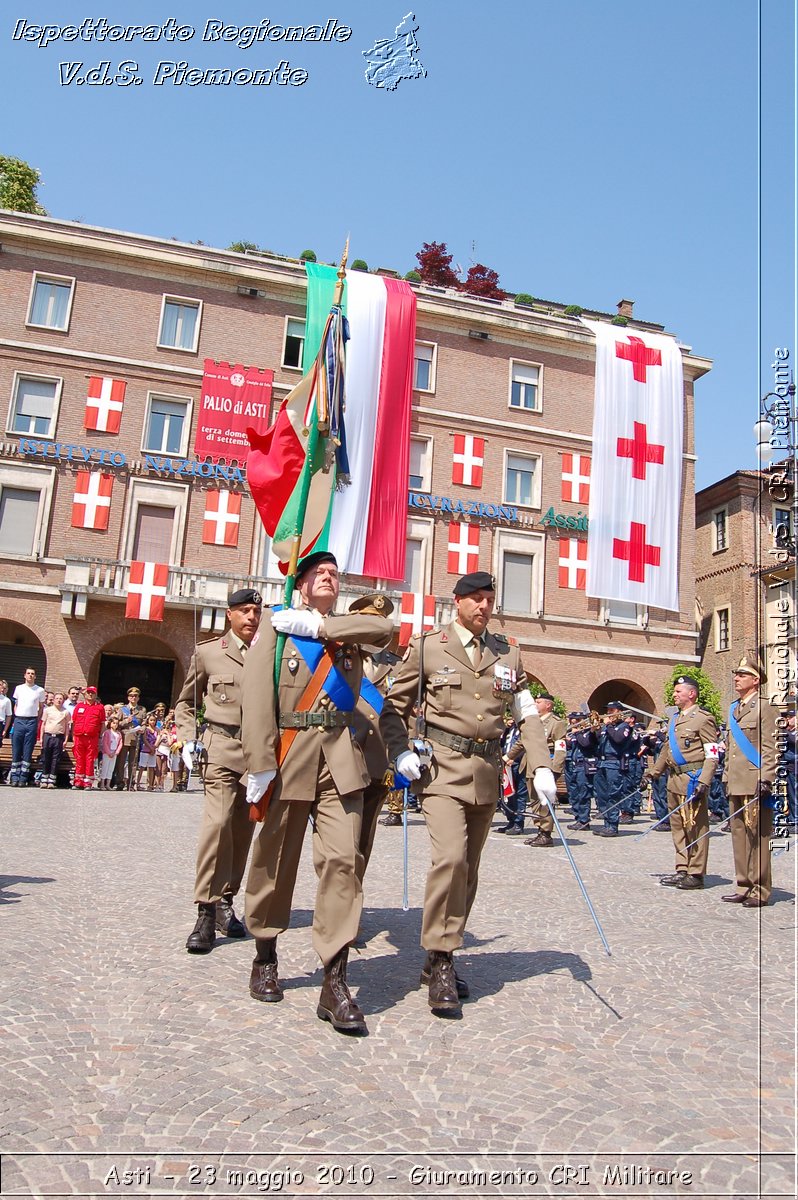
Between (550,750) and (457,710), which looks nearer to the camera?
(457,710)

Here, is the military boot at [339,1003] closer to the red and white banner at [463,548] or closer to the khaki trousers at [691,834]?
the khaki trousers at [691,834]

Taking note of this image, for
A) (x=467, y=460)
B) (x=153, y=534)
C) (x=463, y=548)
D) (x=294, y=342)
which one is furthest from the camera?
(x=467, y=460)

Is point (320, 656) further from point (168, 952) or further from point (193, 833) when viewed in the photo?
point (193, 833)

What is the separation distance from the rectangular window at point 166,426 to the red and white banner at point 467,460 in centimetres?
843

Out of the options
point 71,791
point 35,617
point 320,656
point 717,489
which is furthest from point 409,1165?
point 717,489

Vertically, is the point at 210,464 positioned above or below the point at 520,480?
below

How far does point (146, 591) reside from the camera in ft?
83.5

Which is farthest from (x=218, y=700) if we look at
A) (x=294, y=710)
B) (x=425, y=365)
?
(x=425, y=365)

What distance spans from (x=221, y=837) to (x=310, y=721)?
146cm

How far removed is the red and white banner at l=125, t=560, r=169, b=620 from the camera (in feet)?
82.9

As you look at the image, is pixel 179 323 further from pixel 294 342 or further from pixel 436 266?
pixel 436 266

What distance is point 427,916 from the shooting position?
4.76 m

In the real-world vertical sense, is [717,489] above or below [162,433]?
above

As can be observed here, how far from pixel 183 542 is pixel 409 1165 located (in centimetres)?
2497
